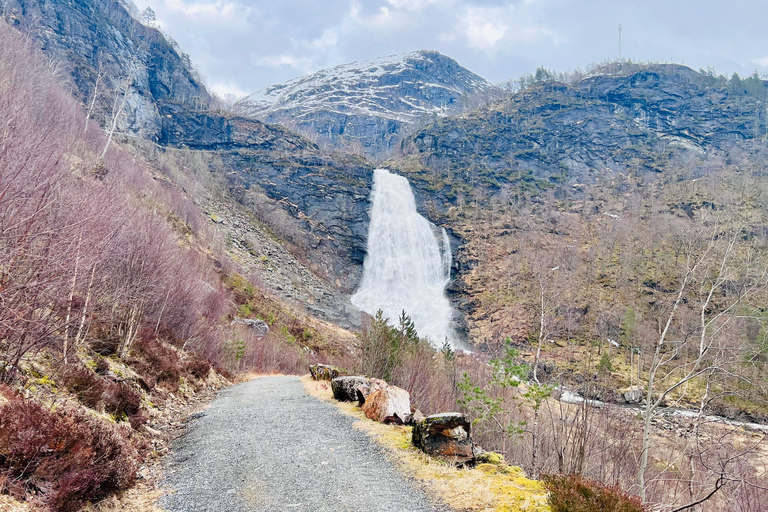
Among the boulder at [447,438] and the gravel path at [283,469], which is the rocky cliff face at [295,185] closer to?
the gravel path at [283,469]

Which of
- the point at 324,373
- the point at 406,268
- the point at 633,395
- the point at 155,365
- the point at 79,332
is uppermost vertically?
the point at 406,268

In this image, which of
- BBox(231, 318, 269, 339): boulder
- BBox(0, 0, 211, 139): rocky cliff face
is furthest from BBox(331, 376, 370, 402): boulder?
BBox(0, 0, 211, 139): rocky cliff face

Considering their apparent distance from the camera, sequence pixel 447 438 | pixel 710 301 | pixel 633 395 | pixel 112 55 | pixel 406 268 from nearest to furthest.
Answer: pixel 447 438 < pixel 710 301 < pixel 633 395 < pixel 406 268 < pixel 112 55

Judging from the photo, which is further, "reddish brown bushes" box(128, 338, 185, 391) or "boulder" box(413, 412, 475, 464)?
"reddish brown bushes" box(128, 338, 185, 391)

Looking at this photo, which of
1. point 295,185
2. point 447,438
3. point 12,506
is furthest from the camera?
point 295,185

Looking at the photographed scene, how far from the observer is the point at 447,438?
20.1 ft

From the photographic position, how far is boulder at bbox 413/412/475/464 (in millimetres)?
5926

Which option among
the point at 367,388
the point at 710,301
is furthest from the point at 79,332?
the point at 710,301

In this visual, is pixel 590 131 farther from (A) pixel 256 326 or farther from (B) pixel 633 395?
(A) pixel 256 326

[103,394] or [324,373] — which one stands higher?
[103,394]

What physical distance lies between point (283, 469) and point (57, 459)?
9.79 feet

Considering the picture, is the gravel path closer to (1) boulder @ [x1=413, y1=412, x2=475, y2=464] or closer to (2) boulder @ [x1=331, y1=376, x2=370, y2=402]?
(1) boulder @ [x1=413, y1=412, x2=475, y2=464]

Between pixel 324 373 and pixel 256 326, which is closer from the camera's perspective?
pixel 324 373

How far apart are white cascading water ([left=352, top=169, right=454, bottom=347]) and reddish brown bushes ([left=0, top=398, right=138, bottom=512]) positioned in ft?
153
